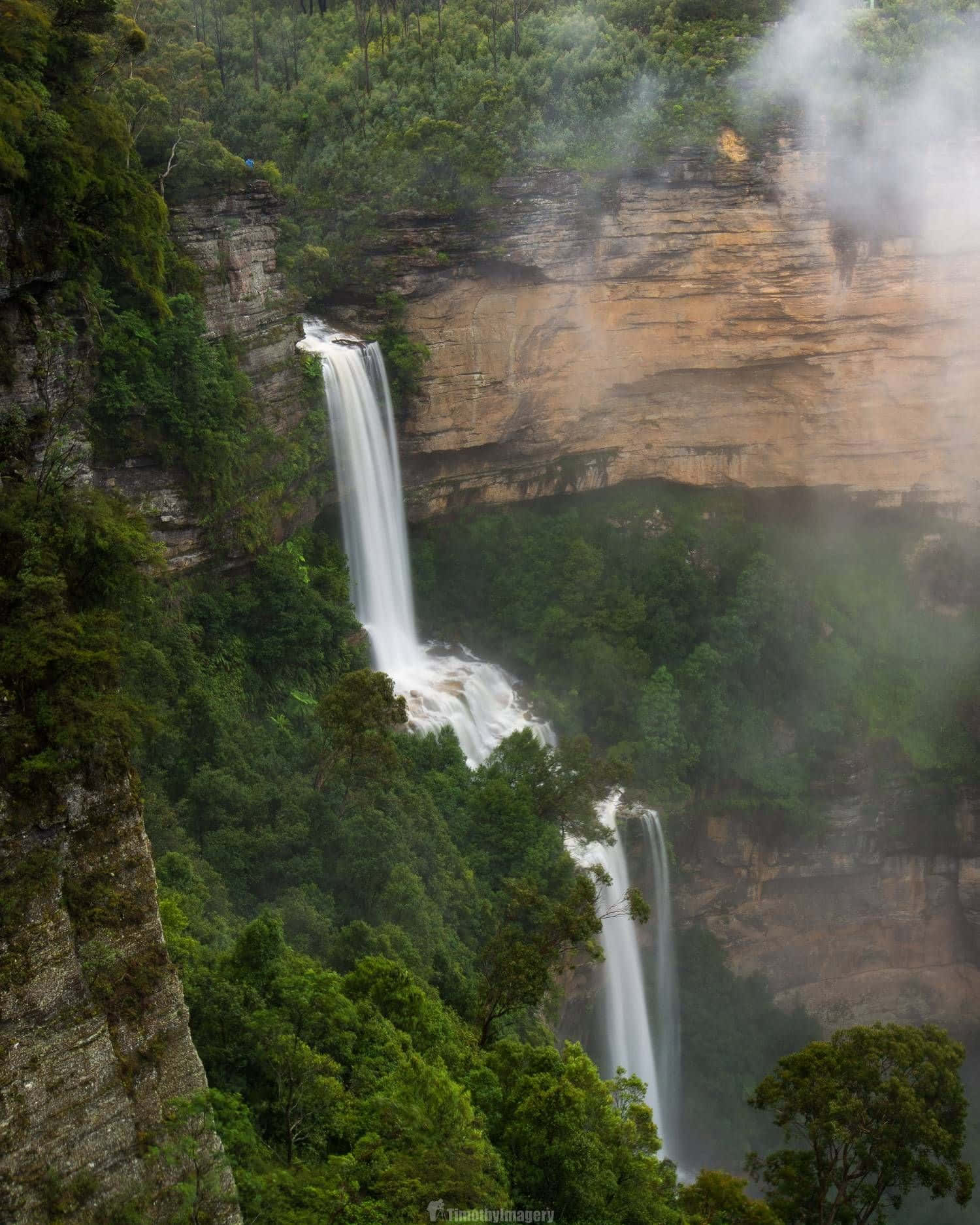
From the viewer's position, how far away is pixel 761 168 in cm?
2778

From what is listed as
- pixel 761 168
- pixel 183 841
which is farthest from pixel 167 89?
pixel 183 841

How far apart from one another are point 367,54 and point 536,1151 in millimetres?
29779

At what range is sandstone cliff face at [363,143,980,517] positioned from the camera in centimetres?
2769

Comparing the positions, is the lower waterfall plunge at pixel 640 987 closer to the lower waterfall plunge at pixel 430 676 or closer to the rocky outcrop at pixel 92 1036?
the lower waterfall plunge at pixel 430 676

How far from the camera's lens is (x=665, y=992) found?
27406mm

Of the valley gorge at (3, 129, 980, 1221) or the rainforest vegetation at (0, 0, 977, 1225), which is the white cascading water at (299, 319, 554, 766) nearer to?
the rainforest vegetation at (0, 0, 977, 1225)

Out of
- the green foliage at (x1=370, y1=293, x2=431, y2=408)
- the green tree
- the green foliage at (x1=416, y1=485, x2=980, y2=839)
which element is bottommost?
the green tree

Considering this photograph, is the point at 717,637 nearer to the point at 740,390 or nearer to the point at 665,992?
the point at 740,390

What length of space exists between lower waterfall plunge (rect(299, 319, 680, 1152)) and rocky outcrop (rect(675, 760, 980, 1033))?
3116mm

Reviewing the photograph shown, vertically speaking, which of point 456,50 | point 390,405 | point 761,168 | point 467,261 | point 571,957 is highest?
point 456,50

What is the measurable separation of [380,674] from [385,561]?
811cm

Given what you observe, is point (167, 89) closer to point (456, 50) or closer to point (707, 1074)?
point (456, 50)

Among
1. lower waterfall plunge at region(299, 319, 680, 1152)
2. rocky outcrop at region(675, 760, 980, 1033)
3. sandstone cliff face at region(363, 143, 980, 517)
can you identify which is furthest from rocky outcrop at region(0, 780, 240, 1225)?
rocky outcrop at region(675, 760, 980, 1033)

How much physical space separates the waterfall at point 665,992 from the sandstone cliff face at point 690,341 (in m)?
10.2
